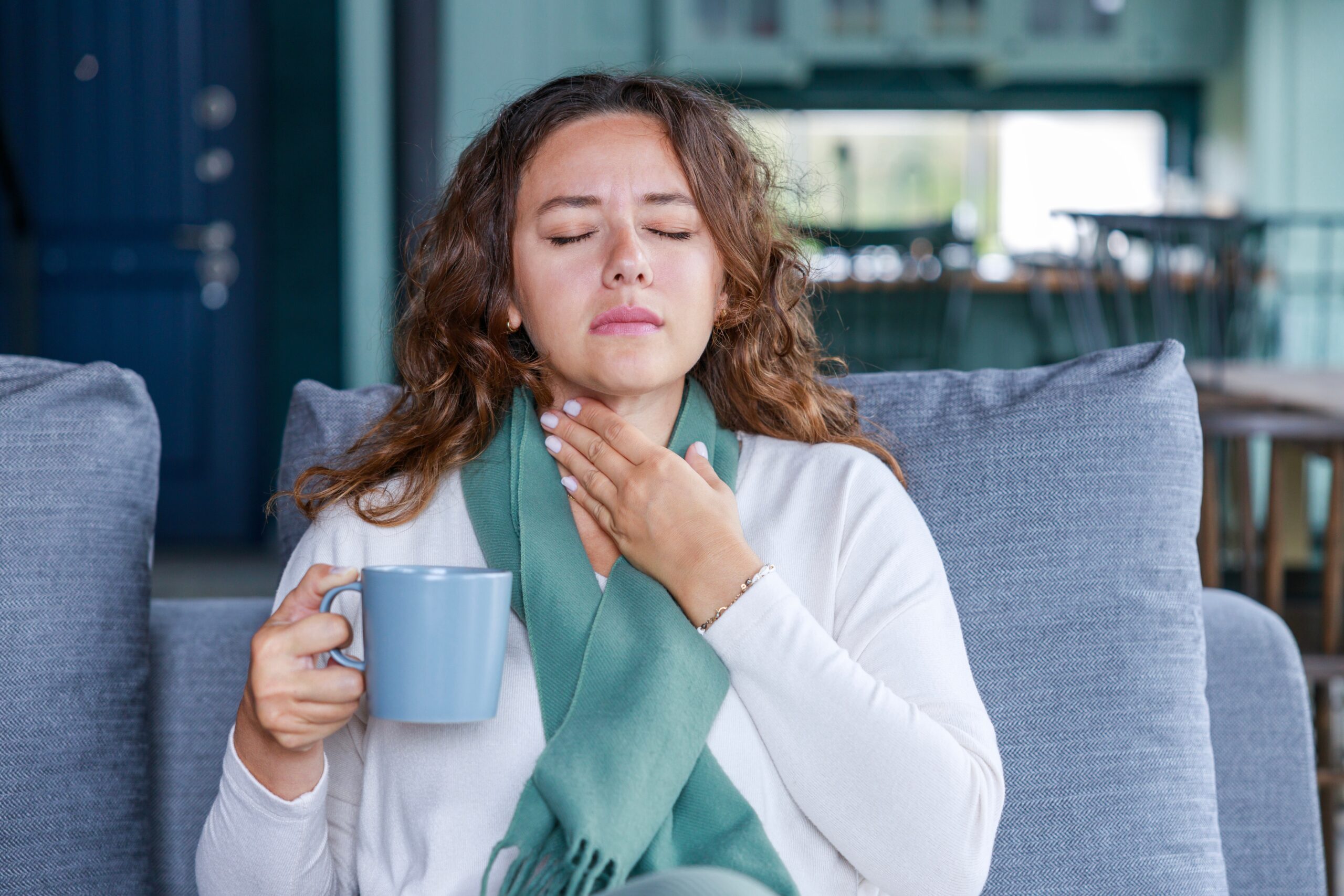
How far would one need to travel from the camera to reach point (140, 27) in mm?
3883

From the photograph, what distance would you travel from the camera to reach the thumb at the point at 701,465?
100 centimetres

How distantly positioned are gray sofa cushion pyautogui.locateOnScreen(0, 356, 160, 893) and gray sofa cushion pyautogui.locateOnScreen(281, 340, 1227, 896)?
0.17 m

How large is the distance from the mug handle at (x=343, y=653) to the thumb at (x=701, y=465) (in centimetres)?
31

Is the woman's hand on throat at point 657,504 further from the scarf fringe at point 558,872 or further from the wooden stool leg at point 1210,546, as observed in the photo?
the wooden stool leg at point 1210,546

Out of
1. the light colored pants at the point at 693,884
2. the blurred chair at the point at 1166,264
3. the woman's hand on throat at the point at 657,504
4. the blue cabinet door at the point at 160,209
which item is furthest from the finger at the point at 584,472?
the blue cabinet door at the point at 160,209

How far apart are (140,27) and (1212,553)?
11.8 feet

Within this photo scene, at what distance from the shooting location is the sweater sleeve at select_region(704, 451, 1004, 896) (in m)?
0.85

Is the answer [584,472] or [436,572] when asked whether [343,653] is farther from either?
[584,472]

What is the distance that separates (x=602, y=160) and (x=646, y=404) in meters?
0.22

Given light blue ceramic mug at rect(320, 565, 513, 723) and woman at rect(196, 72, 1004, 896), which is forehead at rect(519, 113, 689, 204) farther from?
light blue ceramic mug at rect(320, 565, 513, 723)

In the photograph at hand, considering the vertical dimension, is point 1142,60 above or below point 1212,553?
above

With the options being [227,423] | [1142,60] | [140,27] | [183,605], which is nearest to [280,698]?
[183,605]

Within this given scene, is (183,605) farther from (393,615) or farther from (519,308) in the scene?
(393,615)

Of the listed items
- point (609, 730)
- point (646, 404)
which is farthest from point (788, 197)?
point (609, 730)
